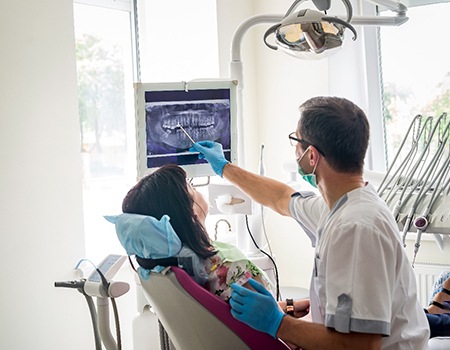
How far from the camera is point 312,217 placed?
81.9 inches

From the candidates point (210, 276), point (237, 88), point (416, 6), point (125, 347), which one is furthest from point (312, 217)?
point (416, 6)

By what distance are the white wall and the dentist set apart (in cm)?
117

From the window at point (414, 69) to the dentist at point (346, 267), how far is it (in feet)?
5.77

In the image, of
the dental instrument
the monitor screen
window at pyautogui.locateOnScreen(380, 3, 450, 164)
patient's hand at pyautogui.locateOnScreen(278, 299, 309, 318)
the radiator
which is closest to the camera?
patient's hand at pyautogui.locateOnScreen(278, 299, 309, 318)

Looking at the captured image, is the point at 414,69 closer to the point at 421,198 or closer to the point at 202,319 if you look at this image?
the point at 421,198

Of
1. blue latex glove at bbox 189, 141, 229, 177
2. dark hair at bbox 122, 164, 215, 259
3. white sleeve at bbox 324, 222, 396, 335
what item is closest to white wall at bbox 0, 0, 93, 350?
blue latex glove at bbox 189, 141, 229, 177

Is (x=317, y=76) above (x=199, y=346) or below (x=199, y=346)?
above

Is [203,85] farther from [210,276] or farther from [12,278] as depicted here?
[12,278]

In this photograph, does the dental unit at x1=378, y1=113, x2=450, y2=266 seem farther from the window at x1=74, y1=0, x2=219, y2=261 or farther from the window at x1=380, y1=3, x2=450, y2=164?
the window at x1=74, y1=0, x2=219, y2=261

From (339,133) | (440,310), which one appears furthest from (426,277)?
(339,133)

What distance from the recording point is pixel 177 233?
5.92ft

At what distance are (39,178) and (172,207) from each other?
36.9 inches

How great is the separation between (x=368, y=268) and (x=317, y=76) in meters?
2.14

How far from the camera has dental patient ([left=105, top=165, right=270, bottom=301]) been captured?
1.70 meters
